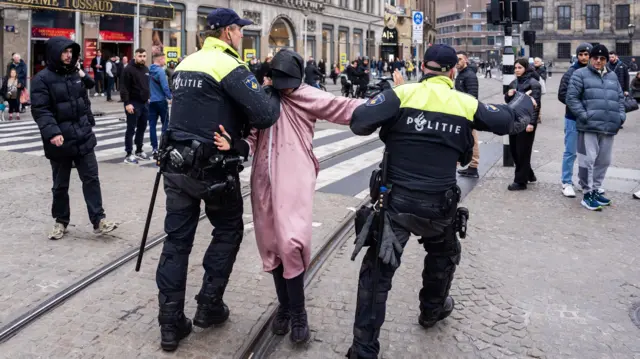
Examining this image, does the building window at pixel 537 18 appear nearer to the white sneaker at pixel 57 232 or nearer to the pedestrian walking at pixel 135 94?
the pedestrian walking at pixel 135 94

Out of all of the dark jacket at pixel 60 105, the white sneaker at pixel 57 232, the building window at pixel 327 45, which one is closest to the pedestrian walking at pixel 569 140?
the dark jacket at pixel 60 105

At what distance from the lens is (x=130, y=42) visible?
1121 inches

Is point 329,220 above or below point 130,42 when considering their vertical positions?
below

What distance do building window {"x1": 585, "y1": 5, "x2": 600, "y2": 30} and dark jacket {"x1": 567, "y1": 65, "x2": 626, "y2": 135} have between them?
79794 mm

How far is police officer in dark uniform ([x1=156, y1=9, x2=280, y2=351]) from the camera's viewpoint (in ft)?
12.3

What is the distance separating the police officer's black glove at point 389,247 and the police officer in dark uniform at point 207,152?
93cm

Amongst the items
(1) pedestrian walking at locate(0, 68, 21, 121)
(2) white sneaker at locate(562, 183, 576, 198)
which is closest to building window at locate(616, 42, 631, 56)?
(1) pedestrian walking at locate(0, 68, 21, 121)

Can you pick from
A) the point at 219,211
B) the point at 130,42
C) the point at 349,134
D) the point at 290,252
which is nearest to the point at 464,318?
the point at 290,252

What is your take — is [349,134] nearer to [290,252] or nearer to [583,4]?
[290,252]

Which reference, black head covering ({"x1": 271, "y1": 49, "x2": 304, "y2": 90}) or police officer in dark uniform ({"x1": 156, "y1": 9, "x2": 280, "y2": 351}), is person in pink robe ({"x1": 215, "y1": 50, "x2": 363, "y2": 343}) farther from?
police officer in dark uniform ({"x1": 156, "y1": 9, "x2": 280, "y2": 351})

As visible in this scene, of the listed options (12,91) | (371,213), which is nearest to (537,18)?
(12,91)

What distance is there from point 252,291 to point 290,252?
1263 millimetres

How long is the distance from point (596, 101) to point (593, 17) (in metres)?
80.7

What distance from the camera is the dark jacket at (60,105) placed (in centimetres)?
588
